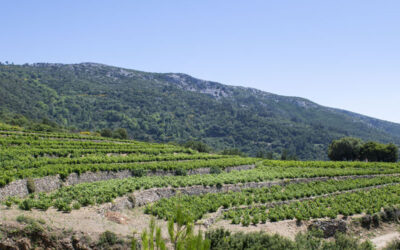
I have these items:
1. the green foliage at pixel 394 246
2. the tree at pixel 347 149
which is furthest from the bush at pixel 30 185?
the tree at pixel 347 149

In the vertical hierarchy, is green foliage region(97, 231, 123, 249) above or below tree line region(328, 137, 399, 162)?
below

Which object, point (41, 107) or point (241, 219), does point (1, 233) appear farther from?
point (41, 107)

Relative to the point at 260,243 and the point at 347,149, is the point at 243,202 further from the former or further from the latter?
the point at 347,149

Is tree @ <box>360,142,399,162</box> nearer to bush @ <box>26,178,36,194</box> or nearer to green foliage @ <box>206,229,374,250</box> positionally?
green foliage @ <box>206,229,374,250</box>

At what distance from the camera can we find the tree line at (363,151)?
6381cm

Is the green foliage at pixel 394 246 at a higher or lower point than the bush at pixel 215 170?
higher

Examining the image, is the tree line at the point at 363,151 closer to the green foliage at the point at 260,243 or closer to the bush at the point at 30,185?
the green foliage at the point at 260,243

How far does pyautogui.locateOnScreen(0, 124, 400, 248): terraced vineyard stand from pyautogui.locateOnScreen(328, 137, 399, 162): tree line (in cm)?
2908

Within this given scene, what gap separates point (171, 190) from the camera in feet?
86.2

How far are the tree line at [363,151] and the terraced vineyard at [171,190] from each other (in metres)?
29.1

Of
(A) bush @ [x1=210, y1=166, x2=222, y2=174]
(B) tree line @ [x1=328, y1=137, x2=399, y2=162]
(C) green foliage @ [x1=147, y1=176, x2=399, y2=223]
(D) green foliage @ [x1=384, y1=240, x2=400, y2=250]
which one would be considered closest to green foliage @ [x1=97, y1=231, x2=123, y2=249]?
(C) green foliage @ [x1=147, y1=176, x2=399, y2=223]

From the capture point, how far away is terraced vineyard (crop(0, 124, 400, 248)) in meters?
19.9

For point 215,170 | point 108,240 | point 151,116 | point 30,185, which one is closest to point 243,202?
point 108,240

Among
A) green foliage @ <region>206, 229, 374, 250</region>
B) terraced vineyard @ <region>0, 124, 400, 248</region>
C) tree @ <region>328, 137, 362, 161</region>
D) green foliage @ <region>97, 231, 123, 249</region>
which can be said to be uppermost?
tree @ <region>328, 137, 362, 161</region>
